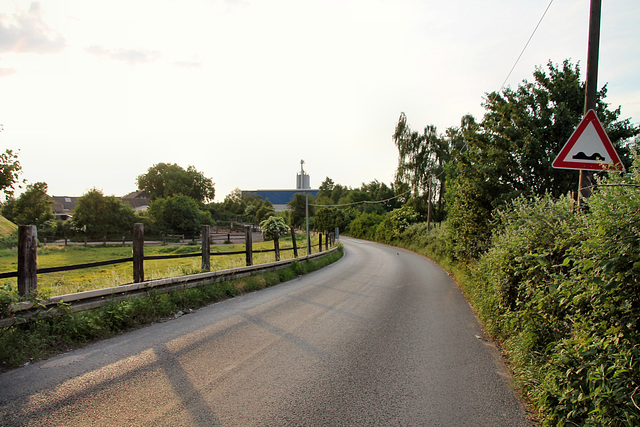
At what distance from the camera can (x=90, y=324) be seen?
5309mm

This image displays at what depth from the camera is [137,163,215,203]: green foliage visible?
305 feet

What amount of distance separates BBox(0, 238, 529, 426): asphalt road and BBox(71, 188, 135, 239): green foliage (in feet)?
149

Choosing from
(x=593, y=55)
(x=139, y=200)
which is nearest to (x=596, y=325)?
(x=593, y=55)

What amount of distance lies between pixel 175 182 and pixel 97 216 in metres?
49.9

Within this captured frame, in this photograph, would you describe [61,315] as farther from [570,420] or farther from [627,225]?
[627,225]

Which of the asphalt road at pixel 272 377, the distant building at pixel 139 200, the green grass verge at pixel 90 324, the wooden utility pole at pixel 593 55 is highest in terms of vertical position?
the distant building at pixel 139 200

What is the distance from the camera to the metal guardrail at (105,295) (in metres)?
4.69

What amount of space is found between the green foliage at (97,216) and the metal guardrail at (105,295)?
4257 centimetres

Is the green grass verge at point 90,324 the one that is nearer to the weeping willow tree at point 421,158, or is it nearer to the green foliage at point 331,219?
the weeping willow tree at point 421,158

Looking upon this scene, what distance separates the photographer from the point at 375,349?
5281 mm

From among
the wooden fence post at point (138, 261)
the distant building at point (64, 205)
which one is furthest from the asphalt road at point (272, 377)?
the distant building at point (64, 205)

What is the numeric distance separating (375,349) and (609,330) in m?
3.32

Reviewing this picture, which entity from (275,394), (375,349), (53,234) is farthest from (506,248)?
(53,234)

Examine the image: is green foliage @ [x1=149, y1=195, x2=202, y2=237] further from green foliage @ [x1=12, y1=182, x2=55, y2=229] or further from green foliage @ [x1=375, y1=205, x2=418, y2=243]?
green foliage @ [x1=375, y1=205, x2=418, y2=243]
